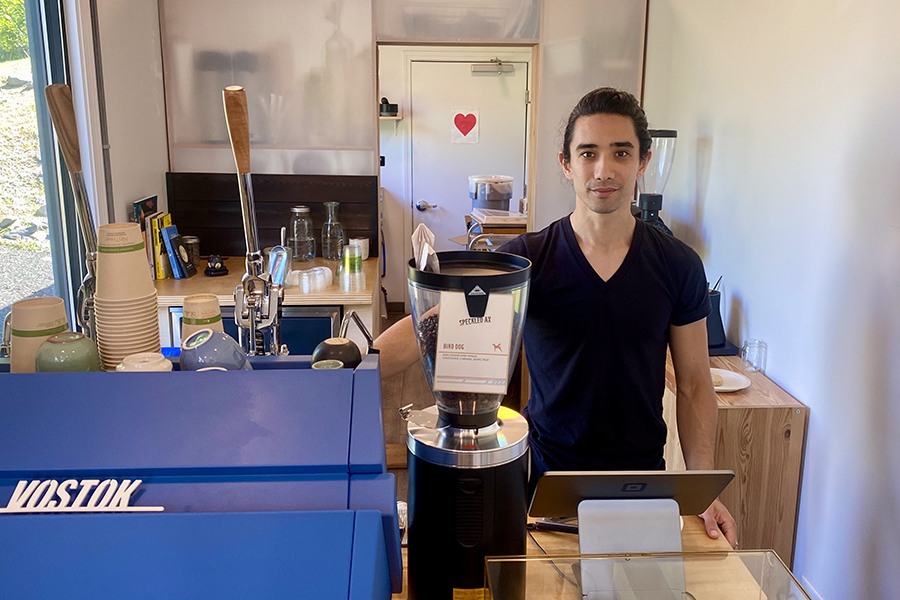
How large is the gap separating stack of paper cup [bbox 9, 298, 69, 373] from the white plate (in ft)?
6.52

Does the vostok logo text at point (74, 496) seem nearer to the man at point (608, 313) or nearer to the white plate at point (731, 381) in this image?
the man at point (608, 313)

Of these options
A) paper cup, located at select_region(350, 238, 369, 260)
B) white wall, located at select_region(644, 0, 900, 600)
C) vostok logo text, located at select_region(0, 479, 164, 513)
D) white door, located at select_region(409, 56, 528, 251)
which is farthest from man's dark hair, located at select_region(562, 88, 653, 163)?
white door, located at select_region(409, 56, 528, 251)

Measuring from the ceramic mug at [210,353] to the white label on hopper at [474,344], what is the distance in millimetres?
340

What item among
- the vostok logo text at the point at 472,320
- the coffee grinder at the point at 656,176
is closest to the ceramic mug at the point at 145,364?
→ the vostok logo text at the point at 472,320

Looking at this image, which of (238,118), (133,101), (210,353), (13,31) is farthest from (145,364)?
(133,101)

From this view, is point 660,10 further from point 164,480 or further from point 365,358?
point 164,480

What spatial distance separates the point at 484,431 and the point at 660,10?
3.34 meters

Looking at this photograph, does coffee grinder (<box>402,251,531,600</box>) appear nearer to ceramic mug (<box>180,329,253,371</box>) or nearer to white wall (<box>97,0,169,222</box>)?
ceramic mug (<box>180,329,253,371</box>)

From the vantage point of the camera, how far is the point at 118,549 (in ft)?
2.33

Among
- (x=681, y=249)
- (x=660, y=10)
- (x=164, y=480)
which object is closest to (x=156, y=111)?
(x=660, y=10)

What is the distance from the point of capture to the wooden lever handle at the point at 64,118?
1080 millimetres

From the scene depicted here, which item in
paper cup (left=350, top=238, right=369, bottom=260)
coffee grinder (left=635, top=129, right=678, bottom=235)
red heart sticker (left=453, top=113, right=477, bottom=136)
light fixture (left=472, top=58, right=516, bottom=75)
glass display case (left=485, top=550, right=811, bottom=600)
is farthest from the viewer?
red heart sticker (left=453, top=113, right=477, bottom=136)

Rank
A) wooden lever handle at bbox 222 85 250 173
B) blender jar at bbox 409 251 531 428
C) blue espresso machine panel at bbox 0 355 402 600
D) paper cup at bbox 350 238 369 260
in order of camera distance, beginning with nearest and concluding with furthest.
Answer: blue espresso machine panel at bbox 0 355 402 600
blender jar at bbox 409 251 531 428
wooden lever handle at bbox 222 85 250 173
paper cup at bbox 350 238 369 260

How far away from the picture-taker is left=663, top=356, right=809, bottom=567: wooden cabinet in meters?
2.36
